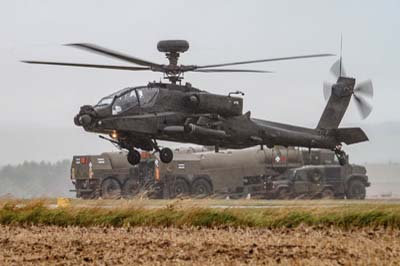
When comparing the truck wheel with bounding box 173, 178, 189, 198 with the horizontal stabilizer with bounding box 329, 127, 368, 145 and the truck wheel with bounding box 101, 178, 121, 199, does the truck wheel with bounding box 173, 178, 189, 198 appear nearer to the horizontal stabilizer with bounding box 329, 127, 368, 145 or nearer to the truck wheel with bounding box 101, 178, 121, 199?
the truck wheel with bounding box 101, 178, 121, 199

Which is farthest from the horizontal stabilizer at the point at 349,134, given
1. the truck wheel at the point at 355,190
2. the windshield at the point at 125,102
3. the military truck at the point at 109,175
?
the military truck at the point at 109,175

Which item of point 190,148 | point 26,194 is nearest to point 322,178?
point 190,148

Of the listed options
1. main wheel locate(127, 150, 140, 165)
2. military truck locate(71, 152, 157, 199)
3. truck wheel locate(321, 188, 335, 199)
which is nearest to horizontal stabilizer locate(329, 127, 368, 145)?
truck wheel locate(321, 188, 335, 199)

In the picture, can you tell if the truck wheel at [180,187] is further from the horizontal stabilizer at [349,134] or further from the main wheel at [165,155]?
the main wheel at [165,155]

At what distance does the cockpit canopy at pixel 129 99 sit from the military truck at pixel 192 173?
16.4m

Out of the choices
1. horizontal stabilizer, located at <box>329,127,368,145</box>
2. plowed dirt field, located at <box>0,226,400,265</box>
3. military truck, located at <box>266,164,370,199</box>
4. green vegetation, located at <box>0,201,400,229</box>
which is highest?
horizontal stabilizer, located at <box>329,127,368,145</box>

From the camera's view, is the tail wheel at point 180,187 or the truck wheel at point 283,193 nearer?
the truck wheel at point 283,193

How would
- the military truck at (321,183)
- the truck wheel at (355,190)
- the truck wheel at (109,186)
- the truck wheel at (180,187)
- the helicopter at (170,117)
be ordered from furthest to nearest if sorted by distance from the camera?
the truck wheel at (109,186)
the truck wheel at (180,187)
the truck wheel at (355,190)
the military truck at (321,183)
the helicopter at (170,117)

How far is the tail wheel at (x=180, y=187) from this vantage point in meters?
56.7

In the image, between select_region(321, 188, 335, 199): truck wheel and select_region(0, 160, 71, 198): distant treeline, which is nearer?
select_region(321, 188, 335, 199): truck wheel

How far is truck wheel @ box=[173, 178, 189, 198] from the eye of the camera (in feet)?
186

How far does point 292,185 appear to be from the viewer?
55938mm

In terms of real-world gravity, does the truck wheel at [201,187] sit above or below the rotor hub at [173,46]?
below

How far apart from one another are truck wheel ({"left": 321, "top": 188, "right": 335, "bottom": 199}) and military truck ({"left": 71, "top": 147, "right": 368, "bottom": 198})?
101 cm
